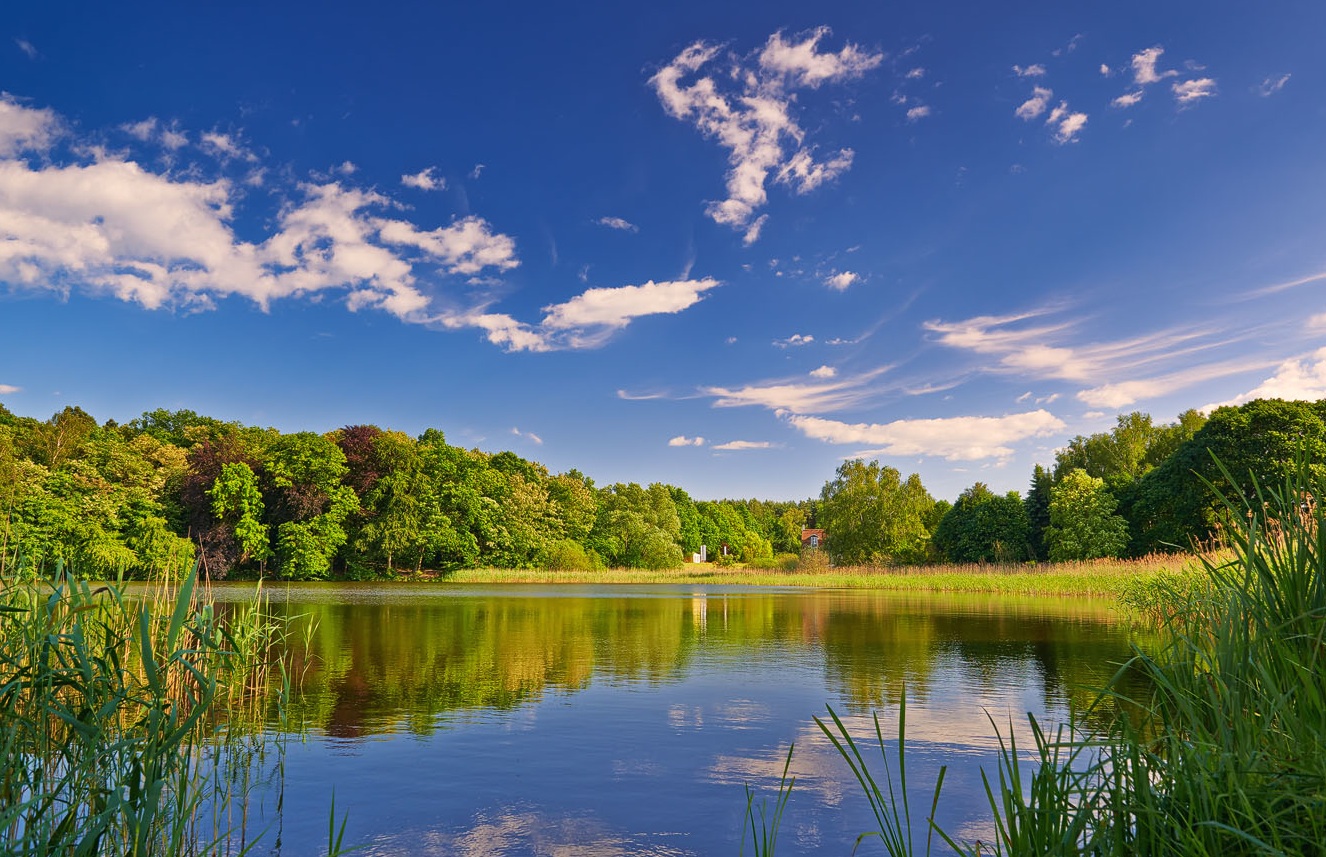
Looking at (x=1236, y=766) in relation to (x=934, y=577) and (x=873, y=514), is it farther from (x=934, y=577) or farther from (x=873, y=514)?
(x=873, y=514)

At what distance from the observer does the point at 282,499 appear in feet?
175

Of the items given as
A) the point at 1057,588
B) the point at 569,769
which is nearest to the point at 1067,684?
the point at 569,769

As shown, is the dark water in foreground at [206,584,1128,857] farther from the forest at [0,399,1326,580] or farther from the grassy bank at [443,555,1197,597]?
the forest at [0,399,1326,580]

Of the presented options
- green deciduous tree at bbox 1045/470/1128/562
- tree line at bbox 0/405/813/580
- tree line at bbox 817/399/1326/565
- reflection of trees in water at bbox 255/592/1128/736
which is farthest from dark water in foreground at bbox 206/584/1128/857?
tree line at bbox 0/405/813/580

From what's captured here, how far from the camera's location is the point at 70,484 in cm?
4622

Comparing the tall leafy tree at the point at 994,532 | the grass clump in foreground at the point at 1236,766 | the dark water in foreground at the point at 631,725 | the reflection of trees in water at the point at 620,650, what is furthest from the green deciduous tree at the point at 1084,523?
the grass clump in foreground at the point at 1236,766

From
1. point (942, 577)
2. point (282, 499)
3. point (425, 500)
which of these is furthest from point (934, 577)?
point (282, 499)

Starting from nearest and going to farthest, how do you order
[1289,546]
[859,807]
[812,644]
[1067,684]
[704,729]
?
[1289,546]
[859,807]
[704,729]
[1067,684]
[812,644]

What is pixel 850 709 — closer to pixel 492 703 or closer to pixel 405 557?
pixel 492 703

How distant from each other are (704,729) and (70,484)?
5098 centimetres

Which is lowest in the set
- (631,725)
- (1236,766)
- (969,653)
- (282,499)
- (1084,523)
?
(969,653)

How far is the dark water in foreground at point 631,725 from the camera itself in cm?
545

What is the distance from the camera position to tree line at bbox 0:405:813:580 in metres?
46.1

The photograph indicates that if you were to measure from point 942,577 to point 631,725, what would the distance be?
35.9 metres
